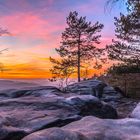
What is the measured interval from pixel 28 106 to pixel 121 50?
20.7 m

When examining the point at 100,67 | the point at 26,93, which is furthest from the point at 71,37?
the point at 26,93

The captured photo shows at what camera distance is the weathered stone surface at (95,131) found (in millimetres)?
5648

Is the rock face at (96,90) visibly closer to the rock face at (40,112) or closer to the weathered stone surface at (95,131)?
the rock face at (40,112)

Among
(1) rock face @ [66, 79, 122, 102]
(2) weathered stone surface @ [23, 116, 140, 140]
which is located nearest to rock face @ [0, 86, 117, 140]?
(2) weathered stone surface @ [23, 116, 140, 140]

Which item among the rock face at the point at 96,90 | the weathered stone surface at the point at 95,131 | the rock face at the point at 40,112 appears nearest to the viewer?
the weathered stone surface at the point at 95,131

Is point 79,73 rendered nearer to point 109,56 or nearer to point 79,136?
point 109,56

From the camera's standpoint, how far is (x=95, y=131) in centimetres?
627

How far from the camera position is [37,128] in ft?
24.3

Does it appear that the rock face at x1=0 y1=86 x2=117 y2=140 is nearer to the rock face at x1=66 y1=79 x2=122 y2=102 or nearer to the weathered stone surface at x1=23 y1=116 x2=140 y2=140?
the weathered stone surface at x1=23 y1=116 x2=140 y2=140

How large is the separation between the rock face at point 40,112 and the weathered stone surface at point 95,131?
3.43 feet

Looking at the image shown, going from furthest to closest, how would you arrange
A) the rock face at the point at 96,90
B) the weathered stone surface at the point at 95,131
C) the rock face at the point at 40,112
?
the rock face at the point at 96,90 → the rock face at the point at 40,112 → the weathered stone surface at the point at 95,131

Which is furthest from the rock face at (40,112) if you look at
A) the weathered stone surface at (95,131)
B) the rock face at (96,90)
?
the rock face at (96,90)

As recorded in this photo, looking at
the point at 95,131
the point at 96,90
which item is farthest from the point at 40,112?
the point at 96,90

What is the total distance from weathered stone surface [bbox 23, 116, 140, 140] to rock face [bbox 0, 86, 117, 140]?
1045mm
